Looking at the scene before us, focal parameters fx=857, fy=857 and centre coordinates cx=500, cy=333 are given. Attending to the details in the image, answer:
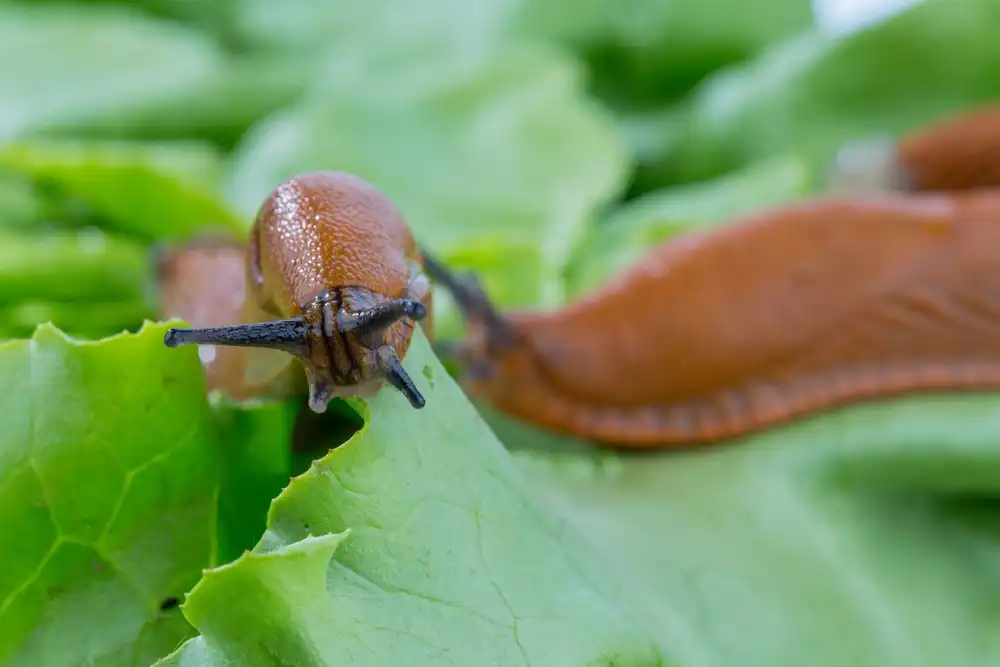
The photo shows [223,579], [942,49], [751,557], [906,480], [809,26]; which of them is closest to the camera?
[223,579]

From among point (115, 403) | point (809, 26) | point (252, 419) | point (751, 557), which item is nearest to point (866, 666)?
point (751, 557)

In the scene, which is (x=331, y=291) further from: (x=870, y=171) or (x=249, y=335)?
(x=870, y=171)

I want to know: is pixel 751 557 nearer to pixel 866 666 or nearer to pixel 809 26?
pixel 866 666

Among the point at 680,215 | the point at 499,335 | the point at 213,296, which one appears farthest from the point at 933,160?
the point at 213,296

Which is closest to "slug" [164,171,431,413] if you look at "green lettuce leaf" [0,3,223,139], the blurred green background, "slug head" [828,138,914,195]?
the blurred green background

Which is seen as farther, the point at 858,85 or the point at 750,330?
the point at 858,85

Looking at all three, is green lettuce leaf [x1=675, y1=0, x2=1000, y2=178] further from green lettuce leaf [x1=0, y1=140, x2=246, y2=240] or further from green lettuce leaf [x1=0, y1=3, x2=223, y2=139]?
green lettuce leaf [x1=0, y1=3, x2=223, y2=139]

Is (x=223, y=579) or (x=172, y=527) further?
(x=172, y=527)
